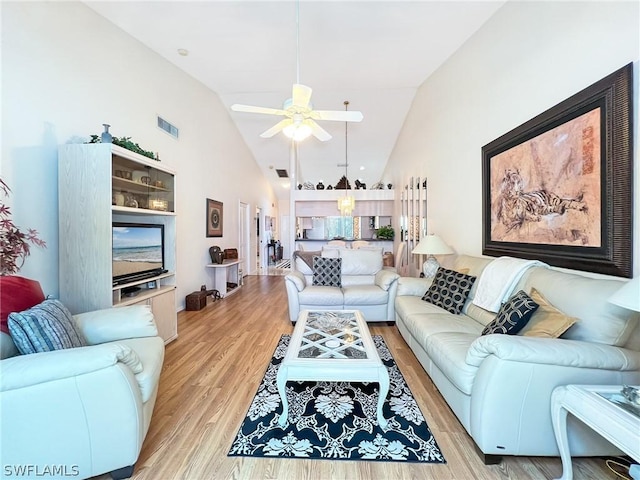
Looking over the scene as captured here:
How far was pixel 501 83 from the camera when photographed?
2.77m

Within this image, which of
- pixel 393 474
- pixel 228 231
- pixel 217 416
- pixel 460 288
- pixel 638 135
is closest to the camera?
pixel 393 474

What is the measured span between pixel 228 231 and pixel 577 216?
19.3 ft

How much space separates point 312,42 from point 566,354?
395 centimetres

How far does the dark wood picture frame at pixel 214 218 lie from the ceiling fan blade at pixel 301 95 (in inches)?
131

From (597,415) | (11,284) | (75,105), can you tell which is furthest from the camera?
(75,105)

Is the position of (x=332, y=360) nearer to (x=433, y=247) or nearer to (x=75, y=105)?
(x=433, y=247)

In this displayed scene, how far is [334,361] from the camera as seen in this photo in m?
1.75

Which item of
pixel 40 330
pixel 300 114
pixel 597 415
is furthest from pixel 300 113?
pixel 597 415

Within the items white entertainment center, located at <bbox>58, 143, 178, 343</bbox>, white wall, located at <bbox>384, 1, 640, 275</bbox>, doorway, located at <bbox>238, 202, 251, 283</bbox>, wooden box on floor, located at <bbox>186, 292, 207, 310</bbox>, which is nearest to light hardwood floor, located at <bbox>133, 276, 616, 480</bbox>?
white entertainment center, located at <bbox>58, 143, 178, 343</bbox>

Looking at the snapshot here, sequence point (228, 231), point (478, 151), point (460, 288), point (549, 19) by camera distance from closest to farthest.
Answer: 1. point (549, 19)
2. point (460, 288)
3. point (478, 151)
4. point (228, 231)

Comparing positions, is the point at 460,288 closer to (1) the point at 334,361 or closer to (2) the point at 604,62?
(1) the point at 334,361

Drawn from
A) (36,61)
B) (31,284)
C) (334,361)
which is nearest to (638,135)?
(334,361)

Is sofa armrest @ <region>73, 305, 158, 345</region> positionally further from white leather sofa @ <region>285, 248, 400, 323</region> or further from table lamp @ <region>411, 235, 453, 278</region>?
table lamp @ <region>411, 235, 453, 278</region>

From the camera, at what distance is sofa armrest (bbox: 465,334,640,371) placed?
54.7 inches
